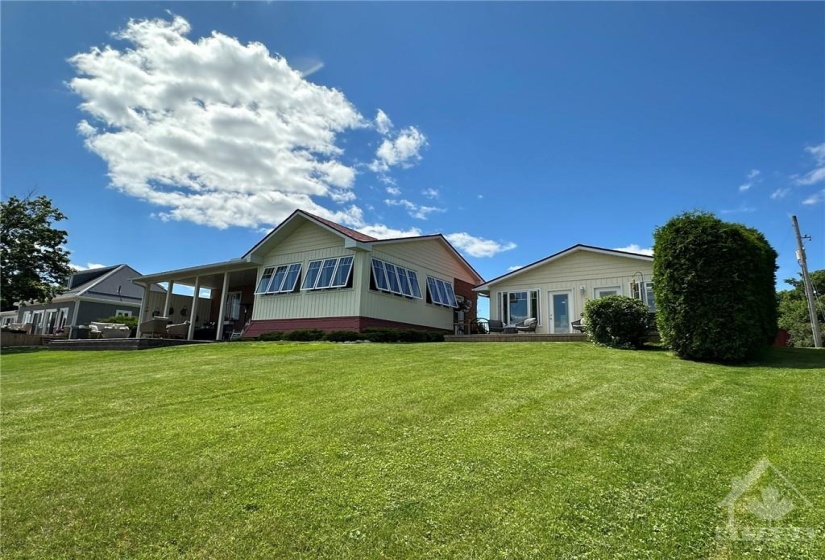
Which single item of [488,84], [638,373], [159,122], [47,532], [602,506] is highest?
[488,84]

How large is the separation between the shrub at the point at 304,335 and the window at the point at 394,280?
283 centimetres

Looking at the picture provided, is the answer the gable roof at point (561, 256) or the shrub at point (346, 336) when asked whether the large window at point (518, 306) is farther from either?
the shrub at point (346, 336)

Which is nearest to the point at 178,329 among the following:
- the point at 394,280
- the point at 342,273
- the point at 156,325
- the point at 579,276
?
the point at 156,325

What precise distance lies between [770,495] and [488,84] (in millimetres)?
12564

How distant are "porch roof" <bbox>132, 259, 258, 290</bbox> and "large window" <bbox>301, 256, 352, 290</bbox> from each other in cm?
343

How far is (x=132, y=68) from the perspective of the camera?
40.2 ft

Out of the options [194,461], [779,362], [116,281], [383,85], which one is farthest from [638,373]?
[116,281]

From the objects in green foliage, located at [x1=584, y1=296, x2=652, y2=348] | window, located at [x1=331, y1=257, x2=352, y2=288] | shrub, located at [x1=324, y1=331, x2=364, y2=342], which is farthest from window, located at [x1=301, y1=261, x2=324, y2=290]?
green foliage, located at [x1=584, y1=296, x2=652, y2=348]

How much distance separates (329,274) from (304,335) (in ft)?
8.92

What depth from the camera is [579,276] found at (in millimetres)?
18719

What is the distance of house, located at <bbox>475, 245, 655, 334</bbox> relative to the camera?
17453 millimetres

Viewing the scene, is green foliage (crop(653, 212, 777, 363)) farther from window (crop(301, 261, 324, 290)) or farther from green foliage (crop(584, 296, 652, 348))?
window (crop(301, 261, 324, 290))

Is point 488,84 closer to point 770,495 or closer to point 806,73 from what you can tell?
point 806,73

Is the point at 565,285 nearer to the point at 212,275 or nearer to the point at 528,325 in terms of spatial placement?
the point at 528,325
